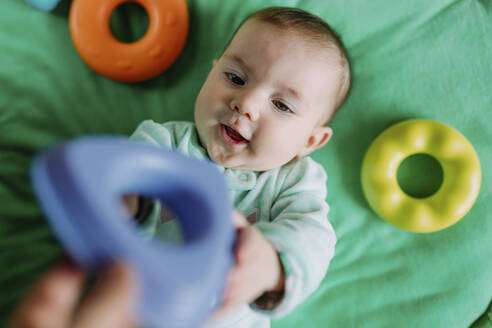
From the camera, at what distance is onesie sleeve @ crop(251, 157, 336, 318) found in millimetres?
876

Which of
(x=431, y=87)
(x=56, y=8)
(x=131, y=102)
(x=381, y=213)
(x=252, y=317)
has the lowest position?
(x=252, y=317)

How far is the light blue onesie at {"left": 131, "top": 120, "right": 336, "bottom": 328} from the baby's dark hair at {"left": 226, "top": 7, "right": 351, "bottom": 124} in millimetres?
218

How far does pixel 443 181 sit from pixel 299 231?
567 mm

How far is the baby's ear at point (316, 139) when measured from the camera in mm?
1160

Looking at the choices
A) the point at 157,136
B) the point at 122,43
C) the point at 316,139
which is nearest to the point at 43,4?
the point at 122,43

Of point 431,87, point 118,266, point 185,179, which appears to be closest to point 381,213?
point 431,87

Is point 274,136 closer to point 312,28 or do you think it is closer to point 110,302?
point 312,28

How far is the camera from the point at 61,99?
49.8 inches

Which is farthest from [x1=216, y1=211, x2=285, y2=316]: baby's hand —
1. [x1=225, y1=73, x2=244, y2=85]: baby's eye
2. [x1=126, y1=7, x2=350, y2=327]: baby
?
[x1=225, y1=73, x2=244, y2=85]: baby's eye

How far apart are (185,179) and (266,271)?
29cm

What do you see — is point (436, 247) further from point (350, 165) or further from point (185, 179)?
point (185, 179)

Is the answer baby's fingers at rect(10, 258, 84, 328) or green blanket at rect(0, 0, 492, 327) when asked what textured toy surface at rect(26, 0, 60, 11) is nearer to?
green blanket at rect(0, 0, 492, 327)

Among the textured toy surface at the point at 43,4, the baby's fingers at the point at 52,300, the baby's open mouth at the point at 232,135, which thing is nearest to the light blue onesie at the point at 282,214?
the baby's open mouth at the point at 232,135

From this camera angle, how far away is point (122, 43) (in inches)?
49.8
